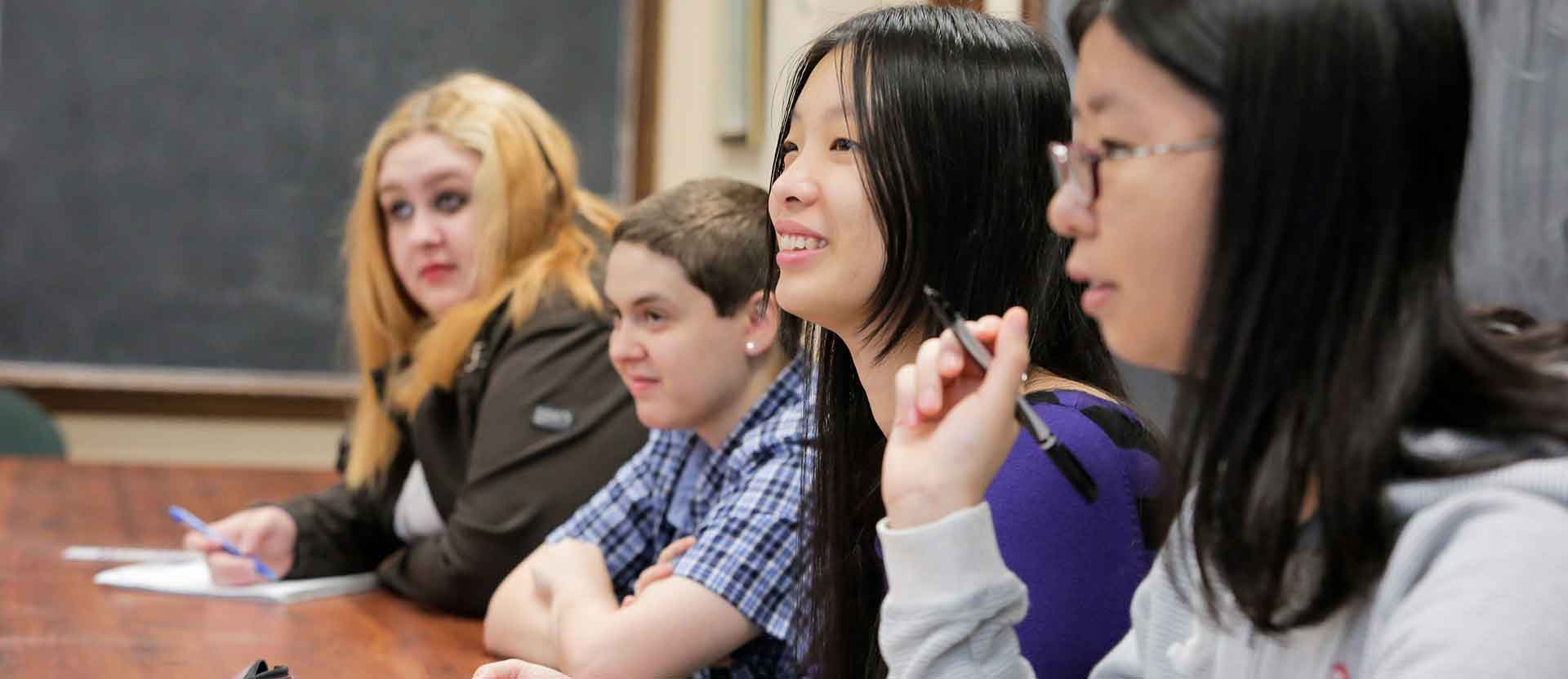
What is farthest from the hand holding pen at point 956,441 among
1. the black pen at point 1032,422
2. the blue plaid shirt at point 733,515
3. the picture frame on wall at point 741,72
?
the picture frame on wall at point 741,72

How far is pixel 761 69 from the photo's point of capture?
316cm

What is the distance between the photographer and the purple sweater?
3.81ft

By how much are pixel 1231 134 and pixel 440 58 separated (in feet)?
12.2

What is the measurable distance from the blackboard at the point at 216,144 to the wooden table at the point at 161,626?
143 centimetres

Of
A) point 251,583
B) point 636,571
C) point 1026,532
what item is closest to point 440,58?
point 251,583

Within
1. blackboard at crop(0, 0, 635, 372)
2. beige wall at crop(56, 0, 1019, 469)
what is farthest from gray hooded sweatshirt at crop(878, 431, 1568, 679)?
blackboard at crop(0, 0, 635, 372)

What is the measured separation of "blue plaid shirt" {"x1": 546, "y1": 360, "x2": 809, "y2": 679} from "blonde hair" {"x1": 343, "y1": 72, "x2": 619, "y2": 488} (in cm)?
41

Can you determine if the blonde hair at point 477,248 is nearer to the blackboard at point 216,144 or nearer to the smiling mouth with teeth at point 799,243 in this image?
the smiling mouth with teeth at point 799,243

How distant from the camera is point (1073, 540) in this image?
3.85ft

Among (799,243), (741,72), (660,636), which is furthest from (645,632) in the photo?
(741,72)

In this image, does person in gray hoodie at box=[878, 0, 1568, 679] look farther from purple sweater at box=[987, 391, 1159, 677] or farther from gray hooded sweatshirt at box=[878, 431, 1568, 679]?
purple sweater at box=[987, 391, 1159, 677]

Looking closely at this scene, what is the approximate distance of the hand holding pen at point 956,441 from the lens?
0.99m

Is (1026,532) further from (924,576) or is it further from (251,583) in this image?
(251,583)

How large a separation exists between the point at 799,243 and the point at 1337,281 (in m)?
0.64
